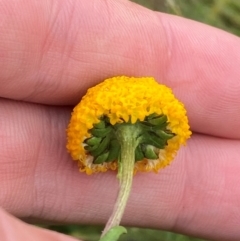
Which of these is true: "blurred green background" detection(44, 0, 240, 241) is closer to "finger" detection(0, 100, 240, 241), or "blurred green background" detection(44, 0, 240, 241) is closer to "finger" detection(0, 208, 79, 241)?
"finger" detection(0, 100, 240, 241)

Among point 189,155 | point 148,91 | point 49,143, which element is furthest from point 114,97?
point 189,155

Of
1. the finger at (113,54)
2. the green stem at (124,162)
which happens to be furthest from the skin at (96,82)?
the green stem at (124,162)

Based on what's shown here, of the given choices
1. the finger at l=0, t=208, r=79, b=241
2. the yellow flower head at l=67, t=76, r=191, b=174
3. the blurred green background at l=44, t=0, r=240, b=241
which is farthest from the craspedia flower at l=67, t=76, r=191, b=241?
the blurred green background at l=44, t=0, r=240, b=241

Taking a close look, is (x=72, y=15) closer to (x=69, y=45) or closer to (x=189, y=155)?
(x=69, y=45)

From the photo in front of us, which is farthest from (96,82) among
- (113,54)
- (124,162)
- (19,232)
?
(19,232)

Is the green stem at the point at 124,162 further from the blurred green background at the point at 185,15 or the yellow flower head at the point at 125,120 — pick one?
the blurred green background at the point at 185,15
